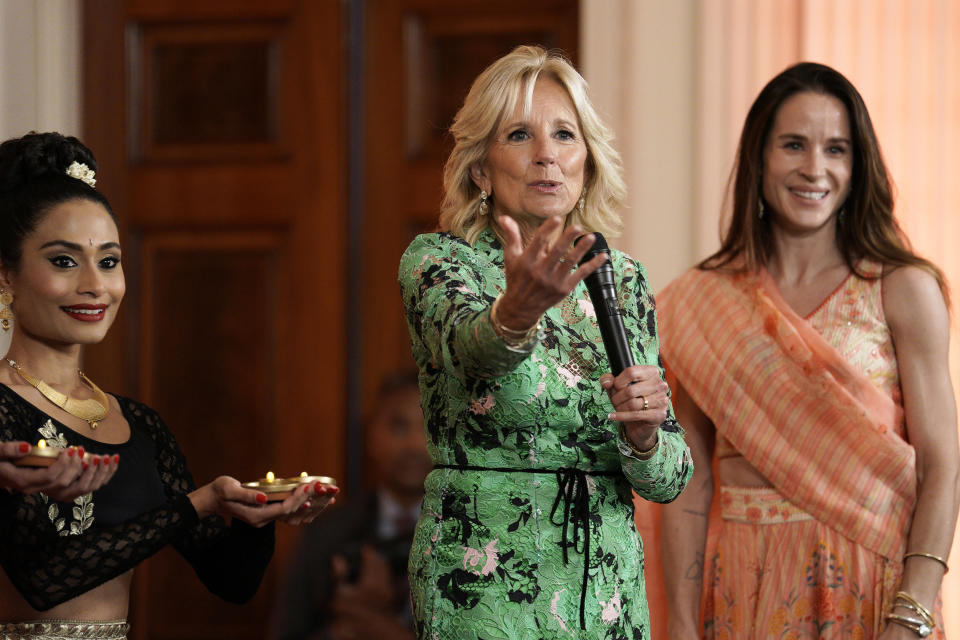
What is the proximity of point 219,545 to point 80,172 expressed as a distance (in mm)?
671

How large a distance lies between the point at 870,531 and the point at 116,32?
3.16 meters

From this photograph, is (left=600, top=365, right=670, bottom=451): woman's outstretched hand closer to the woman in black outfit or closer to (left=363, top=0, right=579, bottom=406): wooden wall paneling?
the woman in black outfit

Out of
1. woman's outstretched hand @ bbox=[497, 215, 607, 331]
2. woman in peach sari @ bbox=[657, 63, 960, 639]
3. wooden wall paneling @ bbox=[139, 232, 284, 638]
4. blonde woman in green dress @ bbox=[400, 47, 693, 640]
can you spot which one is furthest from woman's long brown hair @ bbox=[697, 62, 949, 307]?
wooden wall paneling @ bbox=[139, 232, 284, 638]

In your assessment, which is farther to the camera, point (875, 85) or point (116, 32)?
point (116, 32)

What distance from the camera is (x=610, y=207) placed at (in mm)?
2117

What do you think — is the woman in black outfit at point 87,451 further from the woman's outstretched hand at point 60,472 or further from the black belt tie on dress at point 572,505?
the black belt tie on dress at point 572,505

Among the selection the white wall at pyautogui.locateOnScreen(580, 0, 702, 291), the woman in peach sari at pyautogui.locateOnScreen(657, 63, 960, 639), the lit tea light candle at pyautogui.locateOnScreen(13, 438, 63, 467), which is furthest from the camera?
the white wall at pyautogui.locateOnScreen(580, 0, 702, 291)

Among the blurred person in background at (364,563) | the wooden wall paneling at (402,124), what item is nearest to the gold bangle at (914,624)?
the blurred person in background at (364,563)

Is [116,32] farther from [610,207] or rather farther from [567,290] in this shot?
[567,290]

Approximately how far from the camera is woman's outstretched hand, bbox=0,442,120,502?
65.5 inches

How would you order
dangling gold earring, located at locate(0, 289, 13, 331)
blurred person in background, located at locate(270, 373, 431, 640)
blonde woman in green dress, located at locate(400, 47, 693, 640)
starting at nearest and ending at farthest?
blonde woman in green dress, located at locate(400, 47, 693, 640)
dangling gold earring, located at locate(0, 289, 13, 331)
blurred person in background, located at locate(270, 373, 431, 640)

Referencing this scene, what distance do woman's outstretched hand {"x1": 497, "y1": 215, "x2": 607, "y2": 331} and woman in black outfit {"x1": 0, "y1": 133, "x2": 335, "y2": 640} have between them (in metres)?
0.53

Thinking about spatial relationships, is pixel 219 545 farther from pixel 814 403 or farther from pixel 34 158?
pixel 814 403

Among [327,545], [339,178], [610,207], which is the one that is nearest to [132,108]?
[339,178]
